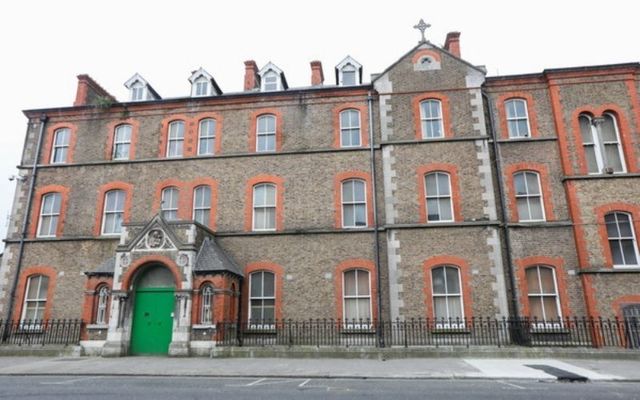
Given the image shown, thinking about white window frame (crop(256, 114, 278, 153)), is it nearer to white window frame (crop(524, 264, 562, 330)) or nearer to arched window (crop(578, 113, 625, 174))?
white window frame (crop(524, 264, 562, 330))

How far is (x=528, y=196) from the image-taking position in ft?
57.1

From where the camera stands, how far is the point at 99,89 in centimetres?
2320

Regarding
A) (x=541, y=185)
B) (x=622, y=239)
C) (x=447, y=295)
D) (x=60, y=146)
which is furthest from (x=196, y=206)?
(x=622, y=239)

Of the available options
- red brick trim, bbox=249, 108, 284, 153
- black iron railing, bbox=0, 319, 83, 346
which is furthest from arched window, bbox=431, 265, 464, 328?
black iron railing, bbox=0, 319, 83, 346

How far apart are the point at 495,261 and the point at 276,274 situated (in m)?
8.65

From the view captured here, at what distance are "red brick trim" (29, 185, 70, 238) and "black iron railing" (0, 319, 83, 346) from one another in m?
4.01

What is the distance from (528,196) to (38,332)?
842 inches

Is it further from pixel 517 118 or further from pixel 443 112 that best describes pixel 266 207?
pixel 517 118

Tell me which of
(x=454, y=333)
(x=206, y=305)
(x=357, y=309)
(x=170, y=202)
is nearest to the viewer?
(x=454, y=333)

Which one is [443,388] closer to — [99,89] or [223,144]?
[223,144]

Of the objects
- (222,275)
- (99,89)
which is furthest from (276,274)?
(99,89)

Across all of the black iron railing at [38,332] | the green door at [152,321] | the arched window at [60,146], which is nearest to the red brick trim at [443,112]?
the green door at [152,321]

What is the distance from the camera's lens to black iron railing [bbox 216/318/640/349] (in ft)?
48.6

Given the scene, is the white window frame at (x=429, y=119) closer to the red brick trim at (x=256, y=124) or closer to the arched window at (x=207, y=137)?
the red brick trim at (x=256, y=124)
